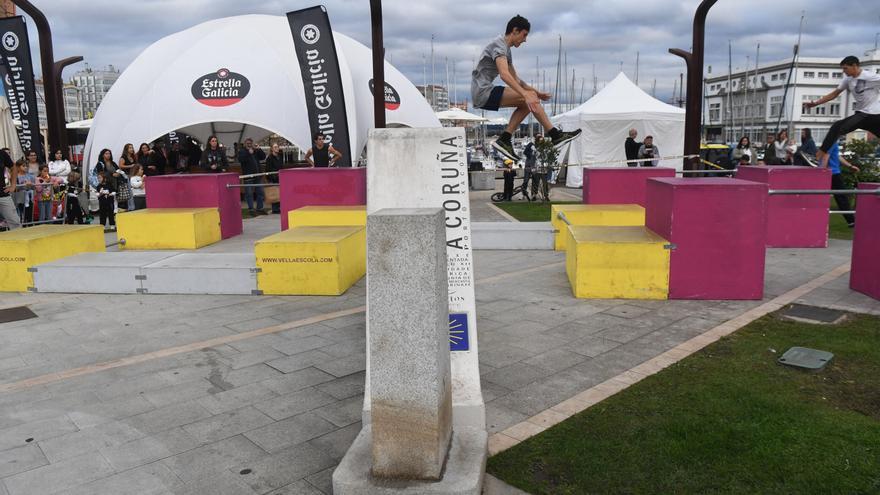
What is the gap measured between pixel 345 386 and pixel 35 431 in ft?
6.97

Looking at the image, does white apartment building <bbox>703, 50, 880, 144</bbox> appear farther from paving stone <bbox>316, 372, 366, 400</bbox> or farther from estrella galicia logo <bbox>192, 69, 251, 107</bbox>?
paving stone <bbox>316, 372, 366, 400</bbox>

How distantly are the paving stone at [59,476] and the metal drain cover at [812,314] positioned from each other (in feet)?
20.8

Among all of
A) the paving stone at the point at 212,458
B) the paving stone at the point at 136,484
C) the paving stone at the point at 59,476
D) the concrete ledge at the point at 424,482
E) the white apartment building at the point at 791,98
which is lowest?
the paving stone at the point at 59,476

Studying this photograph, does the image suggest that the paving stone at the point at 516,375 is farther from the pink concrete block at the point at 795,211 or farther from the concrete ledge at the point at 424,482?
the pink concrete block at the point at 795,211

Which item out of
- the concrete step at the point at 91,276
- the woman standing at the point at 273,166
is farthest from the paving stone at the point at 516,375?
the woman standing at the point at 273,166

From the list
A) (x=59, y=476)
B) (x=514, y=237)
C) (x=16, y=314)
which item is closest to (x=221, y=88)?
(x=514, y=237)

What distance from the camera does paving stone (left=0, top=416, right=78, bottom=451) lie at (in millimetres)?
4215

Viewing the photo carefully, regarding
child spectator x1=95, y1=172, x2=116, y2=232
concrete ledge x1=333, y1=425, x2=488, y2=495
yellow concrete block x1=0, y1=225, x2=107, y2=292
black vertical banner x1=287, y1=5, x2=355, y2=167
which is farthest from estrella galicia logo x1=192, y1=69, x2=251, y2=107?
concrete ledge x1=333, y1=425, x2=488, y2=495

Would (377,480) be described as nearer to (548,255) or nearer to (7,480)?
(7,480)

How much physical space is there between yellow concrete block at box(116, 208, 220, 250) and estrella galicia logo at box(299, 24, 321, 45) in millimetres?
4564

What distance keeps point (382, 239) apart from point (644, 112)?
21.9 metres

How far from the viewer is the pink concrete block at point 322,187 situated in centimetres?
1190

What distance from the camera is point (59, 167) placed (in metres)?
15.3

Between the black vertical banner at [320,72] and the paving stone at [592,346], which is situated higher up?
the black vertical banner at [320,72]
